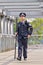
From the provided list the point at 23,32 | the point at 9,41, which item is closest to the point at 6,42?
the point at 9,41

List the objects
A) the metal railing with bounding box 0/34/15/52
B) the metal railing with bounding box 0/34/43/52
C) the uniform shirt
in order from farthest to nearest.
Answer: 1. the metal railing with bounding box 0/34/43/52
2. the metal railing with bounding box 0/34/15/52
3. the uniform shirt

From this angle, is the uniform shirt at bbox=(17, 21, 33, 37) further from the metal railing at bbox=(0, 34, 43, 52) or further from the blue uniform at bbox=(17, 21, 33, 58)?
the metal railing at bbox=(0, 34, 43, 52)

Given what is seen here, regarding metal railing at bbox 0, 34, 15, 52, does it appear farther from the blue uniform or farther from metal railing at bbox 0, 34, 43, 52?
the blue uniform

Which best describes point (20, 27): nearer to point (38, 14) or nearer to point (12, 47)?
point (38, 14)

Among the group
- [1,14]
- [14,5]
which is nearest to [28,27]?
[14,5]

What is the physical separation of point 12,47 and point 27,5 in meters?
9.85

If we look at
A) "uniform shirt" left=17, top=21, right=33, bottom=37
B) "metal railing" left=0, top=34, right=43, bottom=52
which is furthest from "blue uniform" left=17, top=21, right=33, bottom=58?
"metal railing" left=0, top=34, right=43, bottom=52

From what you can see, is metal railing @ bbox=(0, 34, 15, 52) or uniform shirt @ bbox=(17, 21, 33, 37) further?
metal railing @ bbox=(0, 34, 15, 52)

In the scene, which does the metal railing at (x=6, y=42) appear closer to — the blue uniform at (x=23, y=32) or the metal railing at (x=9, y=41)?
the metal railing at (x=9, y=41)

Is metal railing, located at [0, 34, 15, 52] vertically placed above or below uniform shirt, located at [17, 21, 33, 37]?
below

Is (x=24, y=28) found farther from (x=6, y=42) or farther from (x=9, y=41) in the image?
(x=9, y=41)

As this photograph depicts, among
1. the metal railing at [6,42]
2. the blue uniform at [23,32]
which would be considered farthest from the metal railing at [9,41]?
the blue uniform at [23,32]

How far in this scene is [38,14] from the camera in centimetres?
2292

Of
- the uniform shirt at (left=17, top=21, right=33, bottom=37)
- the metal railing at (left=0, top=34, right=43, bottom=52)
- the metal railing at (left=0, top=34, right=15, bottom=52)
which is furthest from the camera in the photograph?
the metal railing at (left=0, top=34, right=43, bottom=52)
